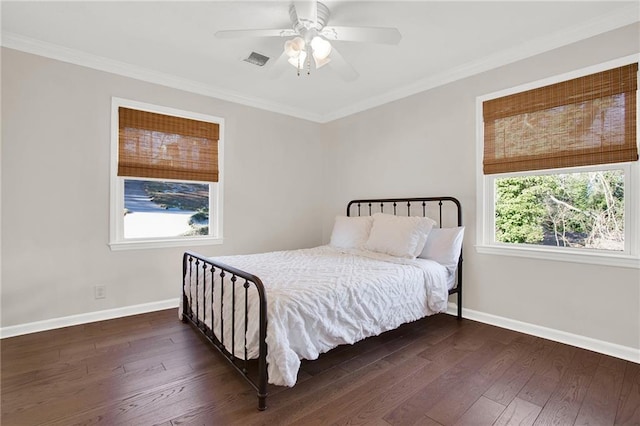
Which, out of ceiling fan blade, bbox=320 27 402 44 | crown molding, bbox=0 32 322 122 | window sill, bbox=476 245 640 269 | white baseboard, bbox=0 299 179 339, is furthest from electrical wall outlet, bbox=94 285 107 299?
window sill, bbox=476 245 640 269

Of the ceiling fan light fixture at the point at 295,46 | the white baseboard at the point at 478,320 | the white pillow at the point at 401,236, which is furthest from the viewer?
the white pillow at the point at 401,236

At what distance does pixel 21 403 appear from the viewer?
177 cm

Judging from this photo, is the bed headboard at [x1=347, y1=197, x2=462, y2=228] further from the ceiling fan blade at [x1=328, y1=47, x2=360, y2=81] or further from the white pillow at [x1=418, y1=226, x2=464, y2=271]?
the ceiling fan blade at [x1=328, y1=47, x2=360, y2=81]

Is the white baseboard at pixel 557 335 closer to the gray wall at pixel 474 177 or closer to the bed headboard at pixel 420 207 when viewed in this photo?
the gray wall at pixel 474 177

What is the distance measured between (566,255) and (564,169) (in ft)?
2.34

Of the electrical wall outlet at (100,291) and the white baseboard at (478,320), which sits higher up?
the electrical wall outlet at (100,291)

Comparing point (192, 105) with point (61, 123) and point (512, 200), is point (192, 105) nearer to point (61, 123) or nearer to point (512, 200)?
point (61, 123)

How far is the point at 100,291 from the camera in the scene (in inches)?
121

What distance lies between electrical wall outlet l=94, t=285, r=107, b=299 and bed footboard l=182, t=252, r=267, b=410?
31.5 inches

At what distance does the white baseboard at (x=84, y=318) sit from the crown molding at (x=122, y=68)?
236 cm

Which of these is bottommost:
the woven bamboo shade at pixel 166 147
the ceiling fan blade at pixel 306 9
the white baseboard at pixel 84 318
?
the white baseboard at pixel 84 318

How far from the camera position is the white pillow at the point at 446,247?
9.87 feet

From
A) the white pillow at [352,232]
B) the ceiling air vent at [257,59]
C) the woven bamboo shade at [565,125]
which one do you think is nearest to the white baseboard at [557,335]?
the white pillow at [352,232]

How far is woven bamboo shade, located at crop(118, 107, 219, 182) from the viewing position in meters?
3.21
